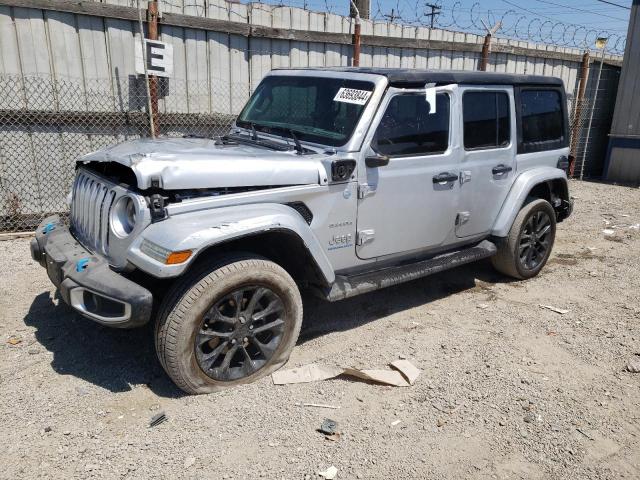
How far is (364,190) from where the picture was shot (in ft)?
12.8

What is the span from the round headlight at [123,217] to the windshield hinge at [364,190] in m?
1.55

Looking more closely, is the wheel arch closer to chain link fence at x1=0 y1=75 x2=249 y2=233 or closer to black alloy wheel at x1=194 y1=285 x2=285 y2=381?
black alloy wheel at x1=194 y1=285 x2=285 y2=381

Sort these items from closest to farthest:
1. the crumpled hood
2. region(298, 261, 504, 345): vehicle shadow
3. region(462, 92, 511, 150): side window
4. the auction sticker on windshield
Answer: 1. the crumpled hood
2. the auction sticker on windshield
3. region(298, 261, 504, 345): vehicle shadow
4. region(462, 92, 511, 150): side window

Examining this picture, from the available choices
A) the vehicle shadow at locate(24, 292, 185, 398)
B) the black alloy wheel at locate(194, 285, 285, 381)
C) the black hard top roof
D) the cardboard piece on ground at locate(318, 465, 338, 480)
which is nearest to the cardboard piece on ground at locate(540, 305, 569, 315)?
the black hard top roof

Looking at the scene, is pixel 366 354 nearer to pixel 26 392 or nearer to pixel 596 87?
pixel 26 392

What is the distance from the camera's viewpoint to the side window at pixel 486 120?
466cm

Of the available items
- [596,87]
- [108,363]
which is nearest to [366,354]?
[108,363]

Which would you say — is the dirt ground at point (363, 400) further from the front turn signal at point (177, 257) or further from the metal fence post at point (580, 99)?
the metal fence post at point (580, 99)

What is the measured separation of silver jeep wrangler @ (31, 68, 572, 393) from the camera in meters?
3.17

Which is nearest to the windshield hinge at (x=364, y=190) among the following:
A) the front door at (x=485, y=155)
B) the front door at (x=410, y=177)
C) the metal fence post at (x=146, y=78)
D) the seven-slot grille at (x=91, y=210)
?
the front door at (x=410, y=177)

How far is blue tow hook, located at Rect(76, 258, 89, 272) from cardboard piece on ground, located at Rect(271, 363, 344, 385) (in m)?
1.40

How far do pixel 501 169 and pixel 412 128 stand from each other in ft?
4.09

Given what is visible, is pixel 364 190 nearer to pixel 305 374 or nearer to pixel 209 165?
pixel 209 165

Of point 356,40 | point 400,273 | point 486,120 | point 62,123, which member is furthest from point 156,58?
point 400,273
